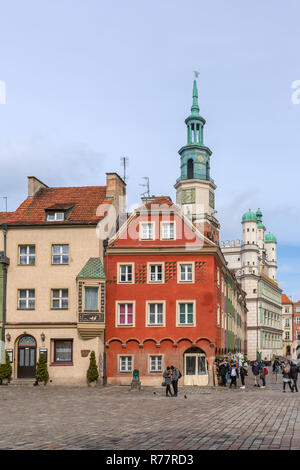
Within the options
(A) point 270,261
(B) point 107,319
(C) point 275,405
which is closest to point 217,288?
(B) point 107,319

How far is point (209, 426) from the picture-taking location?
18047mm

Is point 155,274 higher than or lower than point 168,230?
lower

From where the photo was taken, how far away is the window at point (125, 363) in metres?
41.6

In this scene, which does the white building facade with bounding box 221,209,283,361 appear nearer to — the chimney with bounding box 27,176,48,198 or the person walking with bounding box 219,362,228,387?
the chimney with bounding box 27,176,48,198

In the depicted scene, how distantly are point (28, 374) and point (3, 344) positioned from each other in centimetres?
255

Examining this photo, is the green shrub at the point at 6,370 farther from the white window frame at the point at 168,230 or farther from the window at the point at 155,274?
the white window frame at the point at 168,230

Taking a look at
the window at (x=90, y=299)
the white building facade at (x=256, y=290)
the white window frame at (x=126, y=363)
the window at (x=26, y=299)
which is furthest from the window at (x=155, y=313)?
the white building facade at (x=256, y=290)

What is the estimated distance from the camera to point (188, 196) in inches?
4638

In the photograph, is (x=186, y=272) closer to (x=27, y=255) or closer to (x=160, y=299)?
(x=160, y=299)

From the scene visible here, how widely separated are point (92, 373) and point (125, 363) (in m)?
3.16

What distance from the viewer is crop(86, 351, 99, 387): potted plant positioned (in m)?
39.3

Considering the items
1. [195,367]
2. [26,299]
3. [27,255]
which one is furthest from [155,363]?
[27,255]

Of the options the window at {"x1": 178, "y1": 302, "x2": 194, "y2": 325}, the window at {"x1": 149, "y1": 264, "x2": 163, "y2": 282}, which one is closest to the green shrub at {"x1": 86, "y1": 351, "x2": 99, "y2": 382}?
the window at {"x1": 178, "y1": 302, "x2": 194, "y2": 325}
